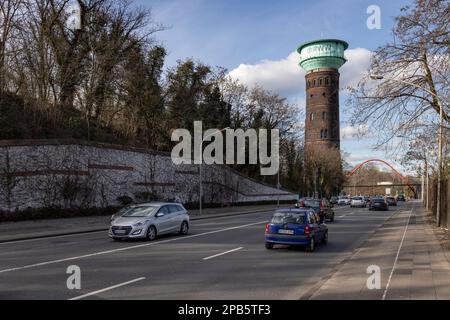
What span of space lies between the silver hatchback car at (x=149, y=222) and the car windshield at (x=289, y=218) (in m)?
5.14

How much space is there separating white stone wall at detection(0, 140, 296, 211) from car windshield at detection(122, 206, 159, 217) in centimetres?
1116

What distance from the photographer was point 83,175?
31.5m

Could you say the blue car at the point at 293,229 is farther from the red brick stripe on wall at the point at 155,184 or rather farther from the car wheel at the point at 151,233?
the red brick stripe on wall at the point at 155,184

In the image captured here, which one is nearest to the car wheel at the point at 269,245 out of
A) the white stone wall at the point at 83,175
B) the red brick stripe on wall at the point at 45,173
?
the white stone wall at the point at 83,175

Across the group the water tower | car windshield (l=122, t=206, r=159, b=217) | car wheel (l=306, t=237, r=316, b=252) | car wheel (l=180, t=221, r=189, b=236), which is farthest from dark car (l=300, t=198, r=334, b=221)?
the water tower

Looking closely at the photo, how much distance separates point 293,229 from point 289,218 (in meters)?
0.60

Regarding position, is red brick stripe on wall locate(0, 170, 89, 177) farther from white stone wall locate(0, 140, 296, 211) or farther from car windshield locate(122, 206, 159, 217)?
car windshield locate(122, 206, 159, 217)

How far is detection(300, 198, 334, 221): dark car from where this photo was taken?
28.3 metres

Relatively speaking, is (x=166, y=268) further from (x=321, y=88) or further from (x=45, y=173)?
(x=321, y=88)

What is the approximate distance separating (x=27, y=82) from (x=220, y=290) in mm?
27664

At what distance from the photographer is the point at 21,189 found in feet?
88.7
